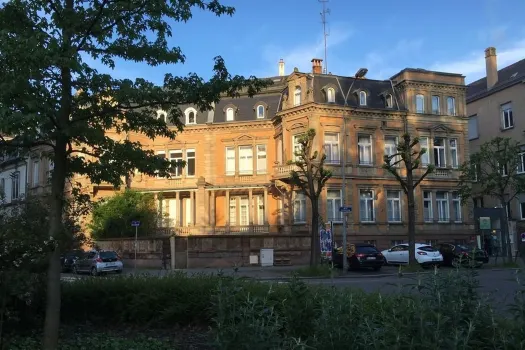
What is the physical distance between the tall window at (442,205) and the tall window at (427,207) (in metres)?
0.83

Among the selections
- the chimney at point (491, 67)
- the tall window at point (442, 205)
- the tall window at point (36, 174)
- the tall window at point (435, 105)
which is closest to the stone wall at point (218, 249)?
the tall window at point (442, 205)

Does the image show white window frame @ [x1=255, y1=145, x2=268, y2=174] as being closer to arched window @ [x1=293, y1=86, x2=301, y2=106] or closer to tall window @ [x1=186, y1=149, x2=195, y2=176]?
arched window @ [x1=293, y1=86, x2=301, y2=106]

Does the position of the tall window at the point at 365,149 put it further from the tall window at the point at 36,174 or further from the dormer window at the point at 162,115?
the dormer window at the point at 162,115

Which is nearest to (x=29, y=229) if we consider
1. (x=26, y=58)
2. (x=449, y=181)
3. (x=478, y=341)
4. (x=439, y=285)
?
(x=26, y=58)

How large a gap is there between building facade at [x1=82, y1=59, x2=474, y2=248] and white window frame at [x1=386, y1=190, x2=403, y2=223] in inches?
3.3

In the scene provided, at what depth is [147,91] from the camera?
7426mm

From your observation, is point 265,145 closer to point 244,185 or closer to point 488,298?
point 244,185

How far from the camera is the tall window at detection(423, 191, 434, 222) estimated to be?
44344mm

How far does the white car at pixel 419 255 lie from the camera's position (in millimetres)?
32875

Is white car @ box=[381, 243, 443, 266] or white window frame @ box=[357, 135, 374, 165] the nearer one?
white car @ box=[381, 243, 443, 266]

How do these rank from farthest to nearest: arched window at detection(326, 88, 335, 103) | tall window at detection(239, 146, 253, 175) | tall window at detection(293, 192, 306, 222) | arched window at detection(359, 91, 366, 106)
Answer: tall window at detection(239, 146, 253, 175)
arched window at detection(359, 91, 366, 106)
arched window at detection(326, 88, 335, 103)
tall window at detection(293, 192, 306, 222)

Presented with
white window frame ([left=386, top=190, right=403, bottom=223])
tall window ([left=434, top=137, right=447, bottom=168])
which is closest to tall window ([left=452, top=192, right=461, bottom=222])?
tall window ([left=434, top=137, right=447, bottom=168])

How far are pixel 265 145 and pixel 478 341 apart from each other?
142 feet

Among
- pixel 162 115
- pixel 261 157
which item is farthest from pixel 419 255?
pixel 162 115
